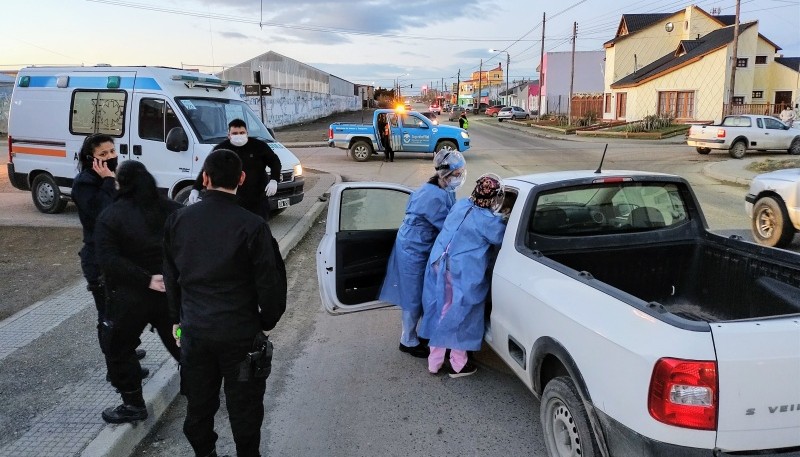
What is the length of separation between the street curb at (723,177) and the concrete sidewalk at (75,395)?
15.1 metres

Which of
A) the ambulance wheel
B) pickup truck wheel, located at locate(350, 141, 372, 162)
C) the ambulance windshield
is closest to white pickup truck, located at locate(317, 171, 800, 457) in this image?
the ambulance windshield

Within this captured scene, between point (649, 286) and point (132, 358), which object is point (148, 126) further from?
point (649, 286)

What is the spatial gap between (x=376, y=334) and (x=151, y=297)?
247 centimetres

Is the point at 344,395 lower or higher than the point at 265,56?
lower

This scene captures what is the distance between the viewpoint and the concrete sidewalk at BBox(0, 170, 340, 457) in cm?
338

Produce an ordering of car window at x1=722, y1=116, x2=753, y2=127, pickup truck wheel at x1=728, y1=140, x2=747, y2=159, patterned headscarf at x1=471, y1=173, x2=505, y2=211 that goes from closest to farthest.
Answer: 1. patterned headscarf at x1=471, y1=173, x2=505, y2=211
2. pickup truck wheel at x1=728, y1=140, x2=747, y2=159
3. car window at x1=722, y1=116, x2=753, y2=127

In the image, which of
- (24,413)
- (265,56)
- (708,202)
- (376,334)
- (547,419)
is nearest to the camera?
(547,419)

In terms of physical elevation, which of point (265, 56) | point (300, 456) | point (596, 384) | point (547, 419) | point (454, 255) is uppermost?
point (265, 56)

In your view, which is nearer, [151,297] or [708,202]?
[151,297]

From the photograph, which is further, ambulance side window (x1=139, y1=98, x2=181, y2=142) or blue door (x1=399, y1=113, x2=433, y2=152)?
blue door (x1=399, y1=113, x2=433, y2=152)

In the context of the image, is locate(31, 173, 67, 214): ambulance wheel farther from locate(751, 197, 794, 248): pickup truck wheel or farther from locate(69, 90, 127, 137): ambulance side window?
locate(751, 197, 794, 248): pickup truck wheel

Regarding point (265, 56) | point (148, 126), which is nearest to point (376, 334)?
point (148, 126)

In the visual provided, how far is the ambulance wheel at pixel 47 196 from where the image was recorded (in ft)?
35.3

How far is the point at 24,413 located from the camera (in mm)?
3756
